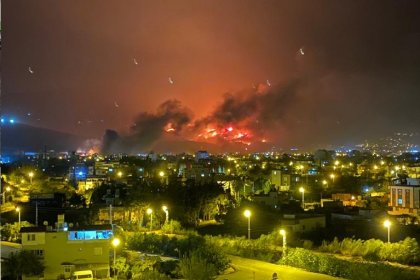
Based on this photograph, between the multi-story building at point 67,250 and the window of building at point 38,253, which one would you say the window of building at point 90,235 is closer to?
the multi-story building at point 67,250

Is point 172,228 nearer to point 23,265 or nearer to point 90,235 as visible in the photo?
point 90,235

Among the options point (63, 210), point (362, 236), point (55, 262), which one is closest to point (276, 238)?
point (362, 236)

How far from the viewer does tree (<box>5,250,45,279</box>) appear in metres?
8.48

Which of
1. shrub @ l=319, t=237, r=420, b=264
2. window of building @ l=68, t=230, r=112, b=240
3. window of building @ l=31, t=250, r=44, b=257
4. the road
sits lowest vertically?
the road

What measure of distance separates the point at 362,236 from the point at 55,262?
659 cm

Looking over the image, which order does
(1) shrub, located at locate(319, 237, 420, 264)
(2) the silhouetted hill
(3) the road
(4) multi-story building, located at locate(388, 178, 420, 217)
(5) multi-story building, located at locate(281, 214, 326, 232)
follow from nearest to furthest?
(3) the road < (1) shrub, located at locate(319, 237, 420, 264) < (5) multi-story building, located at locate(281, 214, 326, 232) < (4) multi-story building, located at locate(388, 178, 420, 217) < (2) the silhouetted hill

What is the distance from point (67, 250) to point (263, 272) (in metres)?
3.21

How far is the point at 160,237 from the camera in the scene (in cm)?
1117

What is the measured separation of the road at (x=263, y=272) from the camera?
835 centimetres

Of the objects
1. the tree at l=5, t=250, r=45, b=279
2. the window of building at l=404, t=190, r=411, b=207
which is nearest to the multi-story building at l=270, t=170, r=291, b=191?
the window of building at l=404, t=190, r=411, b=207

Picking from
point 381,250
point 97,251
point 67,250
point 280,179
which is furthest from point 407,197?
point 67,250

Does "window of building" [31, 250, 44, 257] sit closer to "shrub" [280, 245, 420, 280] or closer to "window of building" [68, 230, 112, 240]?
"window of building" [68, 230, 112, 240]

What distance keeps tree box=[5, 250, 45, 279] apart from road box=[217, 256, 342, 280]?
9.47 feet

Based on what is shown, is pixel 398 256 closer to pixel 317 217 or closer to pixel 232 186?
pixel 317 217
